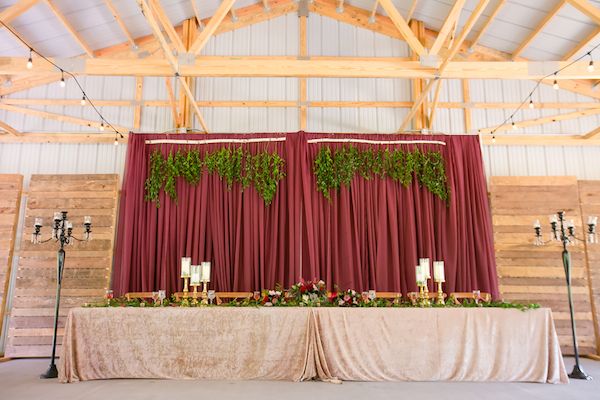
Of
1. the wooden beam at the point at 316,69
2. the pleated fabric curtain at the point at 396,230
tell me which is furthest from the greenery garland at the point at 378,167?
the wooden beam at the point at 316,69

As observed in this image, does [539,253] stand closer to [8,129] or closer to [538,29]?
[538,29]

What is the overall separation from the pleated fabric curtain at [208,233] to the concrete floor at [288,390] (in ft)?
7.83

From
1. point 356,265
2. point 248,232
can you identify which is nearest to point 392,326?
point 356,265

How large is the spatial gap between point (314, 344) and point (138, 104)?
5.88 m

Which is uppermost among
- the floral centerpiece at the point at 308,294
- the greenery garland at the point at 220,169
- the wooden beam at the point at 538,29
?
the wooden beam at the point at 538,29

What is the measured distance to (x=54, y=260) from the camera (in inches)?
291

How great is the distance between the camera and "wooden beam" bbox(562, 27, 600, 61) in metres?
6.88

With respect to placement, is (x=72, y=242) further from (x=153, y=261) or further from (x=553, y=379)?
(x=553, y=379)

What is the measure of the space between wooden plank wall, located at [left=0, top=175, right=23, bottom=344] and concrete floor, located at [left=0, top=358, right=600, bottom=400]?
10.0 feet

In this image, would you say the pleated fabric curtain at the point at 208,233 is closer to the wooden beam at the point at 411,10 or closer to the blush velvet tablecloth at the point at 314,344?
the blush velvet tablecloth at the point at 314,344

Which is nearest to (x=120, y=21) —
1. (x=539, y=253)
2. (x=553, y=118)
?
(x=553, y=118)

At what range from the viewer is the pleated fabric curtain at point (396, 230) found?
22.9 ft

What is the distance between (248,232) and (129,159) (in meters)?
2.25

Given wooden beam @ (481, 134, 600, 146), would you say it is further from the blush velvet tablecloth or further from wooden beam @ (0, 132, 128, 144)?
wooden beam @ (0, 132, 128, 144)
